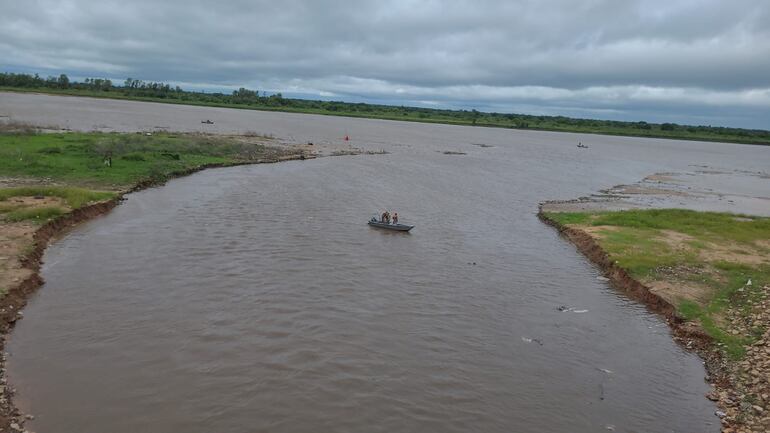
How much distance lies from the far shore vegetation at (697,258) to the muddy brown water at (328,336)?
1.78 m

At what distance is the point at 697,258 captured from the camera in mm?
29219

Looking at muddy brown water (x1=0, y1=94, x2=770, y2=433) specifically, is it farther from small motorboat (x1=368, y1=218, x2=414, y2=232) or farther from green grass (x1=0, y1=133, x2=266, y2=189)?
green grass (x1=0, y1=133, x2=266, y2=189)

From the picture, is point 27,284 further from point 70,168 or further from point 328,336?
point 70,168

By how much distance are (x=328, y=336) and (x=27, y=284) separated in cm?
1140

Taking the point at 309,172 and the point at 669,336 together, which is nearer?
the point at 669,336

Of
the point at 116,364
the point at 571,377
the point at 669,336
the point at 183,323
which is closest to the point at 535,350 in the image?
the point at 571,377

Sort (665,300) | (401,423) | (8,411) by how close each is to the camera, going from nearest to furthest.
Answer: (8,411), (401,423), (665,300)

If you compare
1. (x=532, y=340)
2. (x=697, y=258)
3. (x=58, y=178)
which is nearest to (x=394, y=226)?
(x=532, y=340)

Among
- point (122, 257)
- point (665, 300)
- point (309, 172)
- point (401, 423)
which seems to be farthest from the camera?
point (309, 172)

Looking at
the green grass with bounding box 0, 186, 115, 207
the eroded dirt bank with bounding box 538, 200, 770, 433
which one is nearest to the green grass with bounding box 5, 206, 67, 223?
the green grass with bounding box 0, 186, 115, 207

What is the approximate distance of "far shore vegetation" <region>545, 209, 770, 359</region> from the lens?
21938 mm

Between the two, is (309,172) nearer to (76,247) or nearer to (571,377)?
(76,247)

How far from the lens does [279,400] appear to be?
48.6ft

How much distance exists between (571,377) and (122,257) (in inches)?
784
